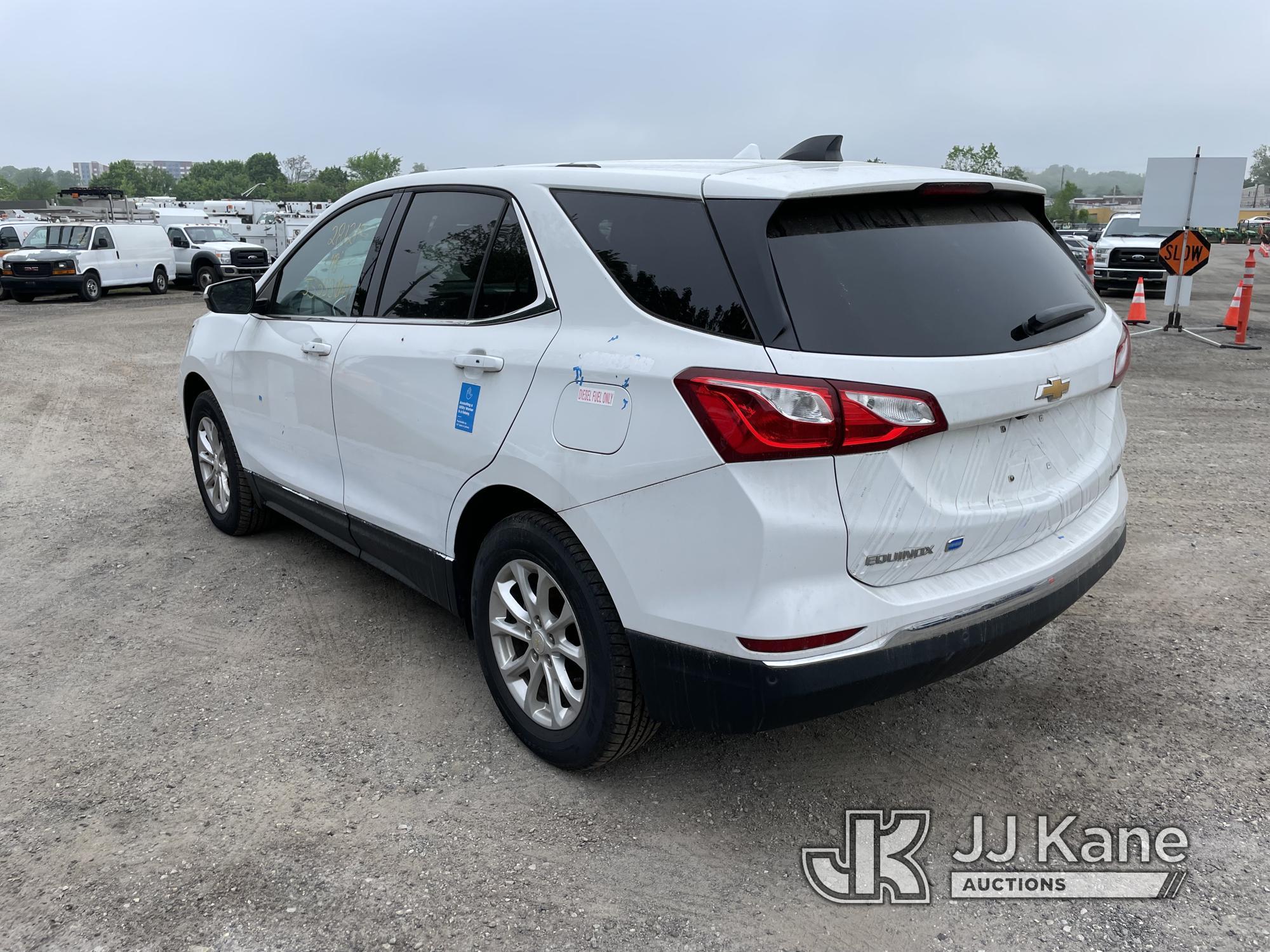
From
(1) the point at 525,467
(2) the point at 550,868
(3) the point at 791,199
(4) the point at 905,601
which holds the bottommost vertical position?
(2) the point at 550,868

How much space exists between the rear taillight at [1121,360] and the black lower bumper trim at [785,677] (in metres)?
0.89

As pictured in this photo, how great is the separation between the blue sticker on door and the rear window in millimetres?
1129

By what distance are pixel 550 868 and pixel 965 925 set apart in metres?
1.09

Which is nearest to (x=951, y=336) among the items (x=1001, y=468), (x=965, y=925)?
(x=1001, y=468)

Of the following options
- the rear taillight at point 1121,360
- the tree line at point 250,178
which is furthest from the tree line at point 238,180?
the rear taillight at point 1121,360

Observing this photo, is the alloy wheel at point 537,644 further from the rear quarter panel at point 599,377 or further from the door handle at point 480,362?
the door handle at point 480,362

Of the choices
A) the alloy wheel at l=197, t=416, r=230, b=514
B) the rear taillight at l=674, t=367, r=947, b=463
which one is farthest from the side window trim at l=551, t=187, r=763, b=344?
the alloy wheel at l=197, t=416, r=230, b=514

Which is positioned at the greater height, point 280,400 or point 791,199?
point 791,199

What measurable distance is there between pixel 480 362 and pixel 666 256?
29.4 inches

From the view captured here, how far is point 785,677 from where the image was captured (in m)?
2.46

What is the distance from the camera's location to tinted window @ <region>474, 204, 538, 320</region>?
315 cm

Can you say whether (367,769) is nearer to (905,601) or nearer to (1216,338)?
(905,601)

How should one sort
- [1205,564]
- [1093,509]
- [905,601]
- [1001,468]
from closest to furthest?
[905,601], [1001,468], [1093,509], [1205,564]

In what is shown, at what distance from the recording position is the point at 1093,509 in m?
3.17
